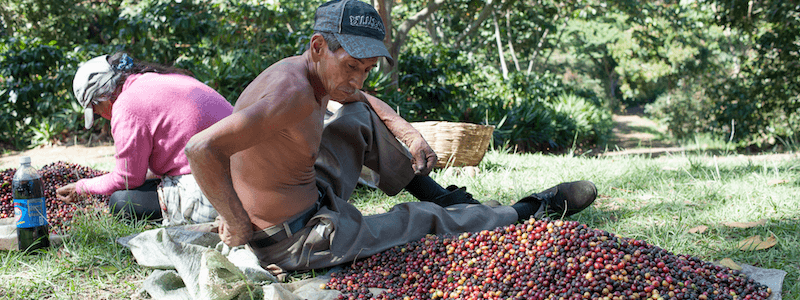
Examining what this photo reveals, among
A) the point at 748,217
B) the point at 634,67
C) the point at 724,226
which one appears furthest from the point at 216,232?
the point at 634,67

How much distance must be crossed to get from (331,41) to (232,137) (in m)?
0.45

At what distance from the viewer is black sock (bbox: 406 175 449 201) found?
8.97ft

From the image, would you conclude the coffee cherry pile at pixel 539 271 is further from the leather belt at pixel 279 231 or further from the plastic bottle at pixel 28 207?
the plastic bottle at pixel 28 207

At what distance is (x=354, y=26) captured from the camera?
67.7 inches

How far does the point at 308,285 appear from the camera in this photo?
1969mm

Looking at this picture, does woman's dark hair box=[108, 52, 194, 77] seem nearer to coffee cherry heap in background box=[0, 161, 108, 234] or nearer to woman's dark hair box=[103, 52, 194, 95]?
woman's dark hair box=[103, 52, 194, 95]

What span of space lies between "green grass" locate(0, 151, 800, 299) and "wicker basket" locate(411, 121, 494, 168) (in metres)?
0.24

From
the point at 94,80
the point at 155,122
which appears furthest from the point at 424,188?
the point at 94,80

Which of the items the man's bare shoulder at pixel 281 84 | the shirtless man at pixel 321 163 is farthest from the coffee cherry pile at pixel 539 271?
the man's bare shoulder at pixel 281 84

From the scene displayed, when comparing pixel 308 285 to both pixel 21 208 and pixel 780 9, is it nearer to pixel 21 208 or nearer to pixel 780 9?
pixel 21 208

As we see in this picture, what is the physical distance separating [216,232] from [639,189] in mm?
2595

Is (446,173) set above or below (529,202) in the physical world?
below

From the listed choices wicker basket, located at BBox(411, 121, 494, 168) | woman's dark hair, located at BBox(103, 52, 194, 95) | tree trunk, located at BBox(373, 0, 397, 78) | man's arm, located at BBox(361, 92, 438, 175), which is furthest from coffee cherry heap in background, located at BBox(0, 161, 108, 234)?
tree trunk, located at BBox(373, 0, 397, 78)

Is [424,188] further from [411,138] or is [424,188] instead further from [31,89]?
[31,89]
